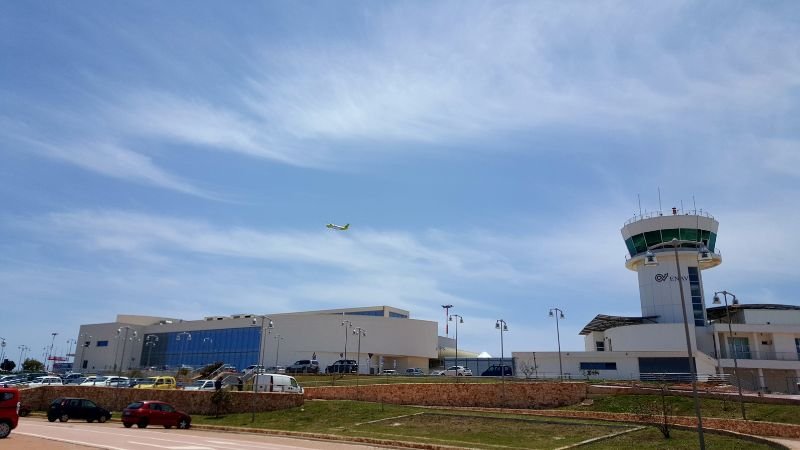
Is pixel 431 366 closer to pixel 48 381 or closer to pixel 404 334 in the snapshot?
pixel 404 334

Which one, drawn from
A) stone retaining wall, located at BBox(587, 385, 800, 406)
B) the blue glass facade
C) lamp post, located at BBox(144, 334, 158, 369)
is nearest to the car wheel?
stone retaining wall, located at BBox(587, 385, 800, 406)

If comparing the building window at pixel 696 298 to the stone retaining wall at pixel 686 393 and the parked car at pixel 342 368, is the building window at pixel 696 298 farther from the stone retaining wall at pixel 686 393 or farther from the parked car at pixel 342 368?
the parked car at pixel 342 368

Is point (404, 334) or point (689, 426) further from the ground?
point (404, 334)

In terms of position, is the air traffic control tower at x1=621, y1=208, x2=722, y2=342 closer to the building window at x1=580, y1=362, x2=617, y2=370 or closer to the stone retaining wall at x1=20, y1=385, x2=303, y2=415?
the building window at x1=580, y1=362, x2=617, y2=370

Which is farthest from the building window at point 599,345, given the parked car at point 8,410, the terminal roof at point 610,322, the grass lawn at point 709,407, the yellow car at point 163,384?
the parked car at point 8,410

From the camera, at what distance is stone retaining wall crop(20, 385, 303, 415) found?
127ft

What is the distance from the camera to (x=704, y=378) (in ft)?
153

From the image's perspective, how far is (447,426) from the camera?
3039 centimetres

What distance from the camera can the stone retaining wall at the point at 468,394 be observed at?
39.7 m

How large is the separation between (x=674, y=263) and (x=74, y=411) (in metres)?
55.8

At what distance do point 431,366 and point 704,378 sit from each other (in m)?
61.2

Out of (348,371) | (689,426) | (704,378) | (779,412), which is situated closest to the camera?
(689,426)

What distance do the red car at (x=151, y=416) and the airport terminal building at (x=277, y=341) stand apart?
167ft

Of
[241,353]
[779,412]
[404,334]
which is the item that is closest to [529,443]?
[779,412]
